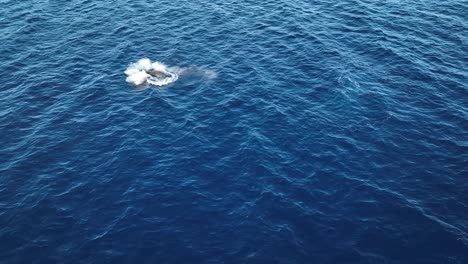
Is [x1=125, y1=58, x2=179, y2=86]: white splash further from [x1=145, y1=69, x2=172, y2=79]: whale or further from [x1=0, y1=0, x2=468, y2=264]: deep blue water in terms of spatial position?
[x1=0, y1=0, x2=468, y2=264]: deep blue water

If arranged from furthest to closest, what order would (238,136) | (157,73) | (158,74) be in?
(157,73), (158,74), (238,136)

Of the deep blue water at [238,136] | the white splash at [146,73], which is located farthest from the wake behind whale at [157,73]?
the deep blue water at [238,136]

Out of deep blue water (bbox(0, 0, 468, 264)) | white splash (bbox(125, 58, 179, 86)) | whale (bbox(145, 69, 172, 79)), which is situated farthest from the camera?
whale (bbox(145, 69, 172, 79))

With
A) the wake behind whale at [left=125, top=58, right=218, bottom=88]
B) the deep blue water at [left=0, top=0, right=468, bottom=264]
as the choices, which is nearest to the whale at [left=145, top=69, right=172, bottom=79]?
the wake behind whale at [left=125, top=58, right=218, bottom=88]

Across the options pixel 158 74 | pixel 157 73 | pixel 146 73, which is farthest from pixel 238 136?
pixel 146 73

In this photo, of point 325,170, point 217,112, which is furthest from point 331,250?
point 217,112

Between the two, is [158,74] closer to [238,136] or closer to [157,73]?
[157,73]

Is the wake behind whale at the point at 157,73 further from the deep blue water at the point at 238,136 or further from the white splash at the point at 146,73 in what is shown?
the deep blue water at the point at 238,136
